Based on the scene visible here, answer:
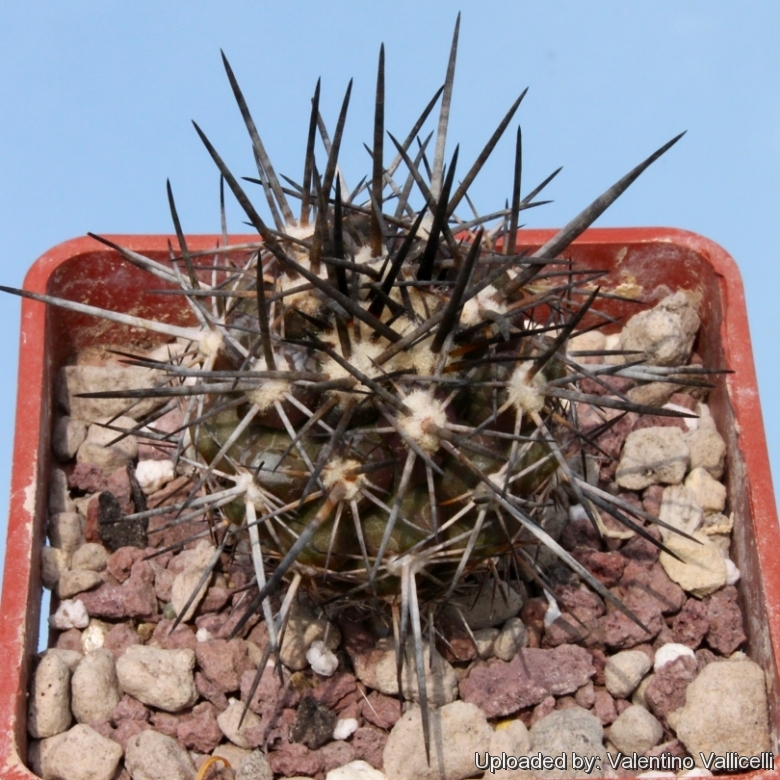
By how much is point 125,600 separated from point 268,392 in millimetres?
655

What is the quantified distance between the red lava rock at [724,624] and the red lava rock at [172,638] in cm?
80

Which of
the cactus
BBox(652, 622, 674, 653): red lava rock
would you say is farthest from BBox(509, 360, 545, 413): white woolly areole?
BBox(652, 622, 674, 653): red lava rock

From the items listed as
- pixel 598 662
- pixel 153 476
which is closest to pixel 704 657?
pixel 598 662

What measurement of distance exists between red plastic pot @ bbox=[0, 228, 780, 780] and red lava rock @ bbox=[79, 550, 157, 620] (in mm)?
86

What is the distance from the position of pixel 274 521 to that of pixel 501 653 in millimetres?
520

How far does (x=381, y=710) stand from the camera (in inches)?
61.3

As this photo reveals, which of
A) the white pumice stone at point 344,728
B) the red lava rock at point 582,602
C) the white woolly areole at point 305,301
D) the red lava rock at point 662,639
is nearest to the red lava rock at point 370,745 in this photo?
the white pumice stone at point 344,728

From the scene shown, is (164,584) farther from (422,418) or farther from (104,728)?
(422,418)

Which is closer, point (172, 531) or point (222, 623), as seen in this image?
point (222, 623)

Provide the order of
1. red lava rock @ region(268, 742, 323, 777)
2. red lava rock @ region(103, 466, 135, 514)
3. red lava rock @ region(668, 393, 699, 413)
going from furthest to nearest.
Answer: red lava rock @ region(668, 393, 699, 413)
red lava rock @ region(103, 466, 135, 514)
red lava rock @ region(268, 742, 323, 777)

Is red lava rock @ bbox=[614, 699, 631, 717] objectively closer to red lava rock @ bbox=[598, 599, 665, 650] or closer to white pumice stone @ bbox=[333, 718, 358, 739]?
red lava rock @ bbox=[598, 599, 665, 650]

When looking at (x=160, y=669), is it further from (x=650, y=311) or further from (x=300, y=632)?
(x=650, y=311)

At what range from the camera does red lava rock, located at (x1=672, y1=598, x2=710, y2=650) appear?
1.63 meters

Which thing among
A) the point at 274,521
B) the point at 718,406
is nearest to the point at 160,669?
the point at 274,521
